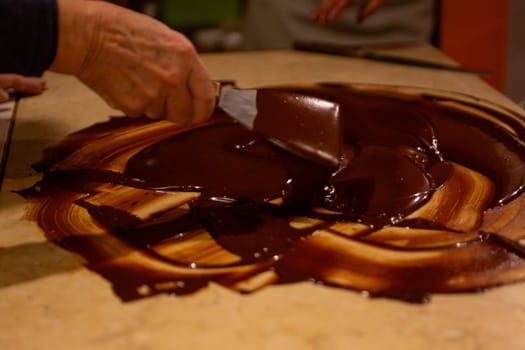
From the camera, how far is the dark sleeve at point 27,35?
92 centimetres

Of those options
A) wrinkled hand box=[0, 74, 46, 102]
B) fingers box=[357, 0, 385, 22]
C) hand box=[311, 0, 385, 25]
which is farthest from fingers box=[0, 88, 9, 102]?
fingers box=[357, 0, 385, 22]

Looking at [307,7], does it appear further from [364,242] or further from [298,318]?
[298,318]

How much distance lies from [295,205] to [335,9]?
39.9 inches

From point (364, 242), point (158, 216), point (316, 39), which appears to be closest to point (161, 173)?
point (158, 216)

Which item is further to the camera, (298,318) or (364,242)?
(364,242)

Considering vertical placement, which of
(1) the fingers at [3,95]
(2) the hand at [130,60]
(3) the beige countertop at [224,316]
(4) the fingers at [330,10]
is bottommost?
(1) the fingers at [3,95]

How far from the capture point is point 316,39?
2086 millimetres

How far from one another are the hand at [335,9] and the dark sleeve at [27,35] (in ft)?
3.57

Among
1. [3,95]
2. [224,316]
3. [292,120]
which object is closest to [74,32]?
[292,120]

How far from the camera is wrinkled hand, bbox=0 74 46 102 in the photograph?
153cm

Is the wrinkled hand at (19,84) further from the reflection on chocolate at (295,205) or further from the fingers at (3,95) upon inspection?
the reflection on chocolate at (295,205)

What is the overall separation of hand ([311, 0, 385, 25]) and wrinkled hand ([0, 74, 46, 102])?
796 mm

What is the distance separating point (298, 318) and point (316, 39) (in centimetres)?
141

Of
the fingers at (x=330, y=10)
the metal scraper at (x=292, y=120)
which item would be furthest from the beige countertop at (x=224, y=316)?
the fingers at (x=330, y=10)
